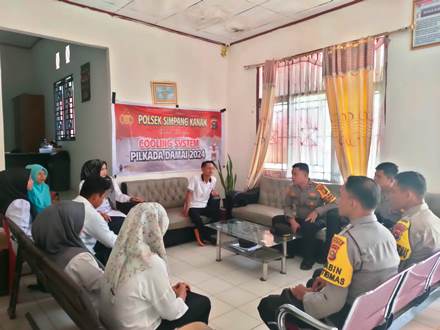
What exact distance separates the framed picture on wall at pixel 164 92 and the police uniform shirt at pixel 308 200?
2470mm

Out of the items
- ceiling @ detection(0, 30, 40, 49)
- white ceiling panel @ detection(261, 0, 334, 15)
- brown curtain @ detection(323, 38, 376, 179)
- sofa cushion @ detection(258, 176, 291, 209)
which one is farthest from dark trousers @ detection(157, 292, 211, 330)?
ceiling @ detection(0, 30, 40, 49)

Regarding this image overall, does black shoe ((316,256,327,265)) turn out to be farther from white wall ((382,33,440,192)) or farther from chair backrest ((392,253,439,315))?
chair backrest ((392,253,439,315))

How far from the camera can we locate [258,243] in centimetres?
345

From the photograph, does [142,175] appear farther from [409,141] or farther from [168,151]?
[409,141]

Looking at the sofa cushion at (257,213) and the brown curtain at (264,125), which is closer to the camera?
the sofa cushion at (257,213)

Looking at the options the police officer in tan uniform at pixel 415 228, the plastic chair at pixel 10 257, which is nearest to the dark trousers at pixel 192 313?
the police officer in tan uniform at pixel 415 228

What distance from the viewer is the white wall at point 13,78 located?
28.5 ft

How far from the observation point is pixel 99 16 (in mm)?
4484

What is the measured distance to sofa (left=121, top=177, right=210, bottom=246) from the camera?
4.50 meters

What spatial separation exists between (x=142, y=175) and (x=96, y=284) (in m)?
3.17

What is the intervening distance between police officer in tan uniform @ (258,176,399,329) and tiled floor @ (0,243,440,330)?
106 cm

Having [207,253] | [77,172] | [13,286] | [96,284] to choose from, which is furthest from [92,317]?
[77,172]

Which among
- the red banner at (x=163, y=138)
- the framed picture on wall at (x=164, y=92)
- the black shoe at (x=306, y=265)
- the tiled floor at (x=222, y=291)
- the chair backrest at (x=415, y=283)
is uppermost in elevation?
the framed picture on wall at (x=164, y=92)

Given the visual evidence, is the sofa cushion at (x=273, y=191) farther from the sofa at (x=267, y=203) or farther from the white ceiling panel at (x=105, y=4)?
the white ceiling panel at (x=105, y=4)
